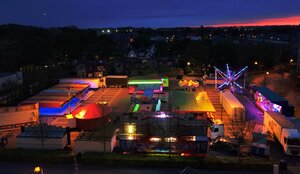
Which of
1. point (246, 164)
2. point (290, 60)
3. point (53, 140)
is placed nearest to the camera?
point (246, 164)

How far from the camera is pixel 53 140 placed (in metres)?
11.8

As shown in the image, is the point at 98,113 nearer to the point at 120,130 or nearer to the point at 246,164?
the point at 120,130

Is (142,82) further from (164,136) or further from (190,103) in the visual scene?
(164,136)

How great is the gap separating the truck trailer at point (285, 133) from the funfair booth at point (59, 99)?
416 inches

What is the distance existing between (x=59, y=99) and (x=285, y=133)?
1210 cm

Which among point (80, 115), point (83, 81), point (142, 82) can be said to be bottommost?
point (80, 115)

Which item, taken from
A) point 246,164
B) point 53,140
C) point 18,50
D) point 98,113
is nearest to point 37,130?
→ point 53,140

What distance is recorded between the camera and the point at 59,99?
1792cm

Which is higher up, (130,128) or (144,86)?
(144,86)

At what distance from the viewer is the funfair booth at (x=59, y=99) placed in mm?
16766

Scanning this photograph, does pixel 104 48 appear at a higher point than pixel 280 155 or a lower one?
higher

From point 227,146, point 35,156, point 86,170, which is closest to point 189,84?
point 227,146

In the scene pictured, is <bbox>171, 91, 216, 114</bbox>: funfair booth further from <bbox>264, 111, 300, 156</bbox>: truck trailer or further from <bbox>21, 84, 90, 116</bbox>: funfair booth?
<bbox>21, 84, 90, 116</bbox>: funfair booth

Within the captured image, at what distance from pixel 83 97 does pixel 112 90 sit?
304cm
